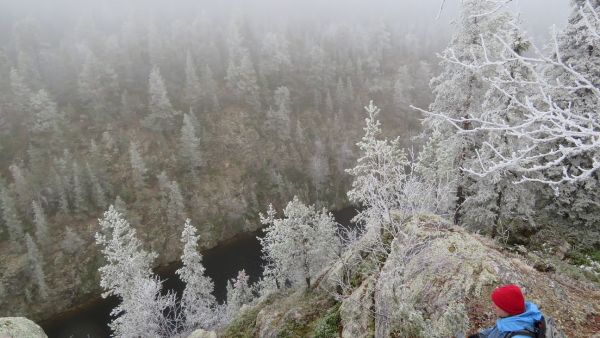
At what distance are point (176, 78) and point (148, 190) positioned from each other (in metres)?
33.1

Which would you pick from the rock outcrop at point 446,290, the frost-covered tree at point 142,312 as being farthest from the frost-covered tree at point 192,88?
the rock outcrop at point 446,290

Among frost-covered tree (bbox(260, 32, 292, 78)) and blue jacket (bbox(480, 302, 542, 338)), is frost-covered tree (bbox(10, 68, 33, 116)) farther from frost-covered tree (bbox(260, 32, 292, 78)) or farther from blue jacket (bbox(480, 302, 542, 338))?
blue jacket (bbox(480, 302, 542, 338))

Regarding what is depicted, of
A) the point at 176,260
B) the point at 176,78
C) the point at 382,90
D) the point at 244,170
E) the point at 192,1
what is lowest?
the point at 176,260

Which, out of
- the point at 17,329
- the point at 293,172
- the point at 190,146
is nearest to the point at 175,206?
the point at 190,146

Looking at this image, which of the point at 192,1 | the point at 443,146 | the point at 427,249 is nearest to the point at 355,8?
the point at 192,1

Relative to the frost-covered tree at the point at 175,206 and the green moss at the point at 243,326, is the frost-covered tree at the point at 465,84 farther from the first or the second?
the frost-covered tree at the point at 175,206

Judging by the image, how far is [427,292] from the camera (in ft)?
38.9

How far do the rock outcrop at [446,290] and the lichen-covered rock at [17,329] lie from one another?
1477cm

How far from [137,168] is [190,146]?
424 inches

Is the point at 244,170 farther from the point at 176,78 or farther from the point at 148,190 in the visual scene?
the point at 176,78

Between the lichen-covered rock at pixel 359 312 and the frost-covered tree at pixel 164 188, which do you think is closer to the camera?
the lichen-covered rock at pixel 359 312

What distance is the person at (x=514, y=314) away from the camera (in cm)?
536

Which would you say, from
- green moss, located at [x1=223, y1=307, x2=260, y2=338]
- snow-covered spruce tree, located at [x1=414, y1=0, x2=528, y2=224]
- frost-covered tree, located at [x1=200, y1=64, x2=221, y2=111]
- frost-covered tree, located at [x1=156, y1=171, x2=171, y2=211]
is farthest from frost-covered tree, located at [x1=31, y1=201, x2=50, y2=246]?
snow-covered spruce tree, located at [x1=414, y1=0, x2=528, y2=224]

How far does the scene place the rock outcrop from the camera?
10.0 m
